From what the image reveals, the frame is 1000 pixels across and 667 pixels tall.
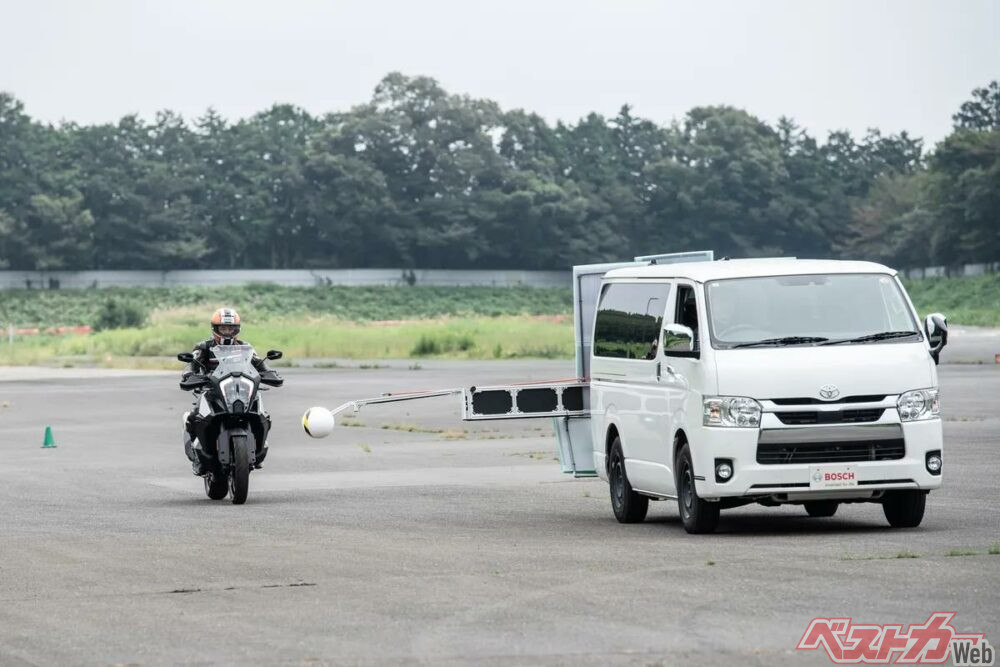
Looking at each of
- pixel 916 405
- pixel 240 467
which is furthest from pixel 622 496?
pixel 240 467

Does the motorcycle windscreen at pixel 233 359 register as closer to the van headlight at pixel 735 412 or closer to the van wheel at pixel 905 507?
the van headlight at pixel 735 412

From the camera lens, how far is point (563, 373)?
5012 cm

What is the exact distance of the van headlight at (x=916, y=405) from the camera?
546 inches

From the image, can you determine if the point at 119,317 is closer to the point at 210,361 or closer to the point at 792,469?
the point at 210,361

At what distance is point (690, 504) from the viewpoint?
14336 mm

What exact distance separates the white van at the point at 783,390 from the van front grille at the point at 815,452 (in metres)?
0.01

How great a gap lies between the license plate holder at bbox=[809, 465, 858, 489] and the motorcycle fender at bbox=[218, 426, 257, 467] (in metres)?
6.41

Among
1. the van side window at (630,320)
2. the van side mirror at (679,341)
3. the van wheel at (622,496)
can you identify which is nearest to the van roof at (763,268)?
the van side window at (630,320)

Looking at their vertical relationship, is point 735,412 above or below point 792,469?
above

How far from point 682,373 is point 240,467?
17.6ft

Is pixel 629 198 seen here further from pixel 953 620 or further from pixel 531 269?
pixel 953 620

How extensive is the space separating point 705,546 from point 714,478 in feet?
2.11

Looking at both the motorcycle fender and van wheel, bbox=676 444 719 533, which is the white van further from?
the motorcycle fender

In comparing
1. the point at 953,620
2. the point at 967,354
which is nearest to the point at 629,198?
the point at 967,354
